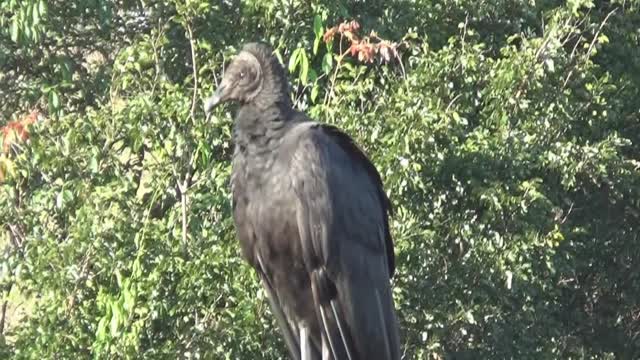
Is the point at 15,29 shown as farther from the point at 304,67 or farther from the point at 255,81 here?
the point at 255,81

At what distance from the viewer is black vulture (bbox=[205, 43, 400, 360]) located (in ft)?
13.3

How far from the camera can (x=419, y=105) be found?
540cm

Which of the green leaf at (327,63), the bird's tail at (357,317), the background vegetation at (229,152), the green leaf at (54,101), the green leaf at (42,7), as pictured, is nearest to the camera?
the bird's tail at (357,317)

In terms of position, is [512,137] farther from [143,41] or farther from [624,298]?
[624,298]

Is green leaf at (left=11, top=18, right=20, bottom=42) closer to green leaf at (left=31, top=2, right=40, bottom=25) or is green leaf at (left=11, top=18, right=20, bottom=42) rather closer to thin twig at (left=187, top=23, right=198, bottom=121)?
green leaf at (left=31, top=2, right=40, bottom=25)

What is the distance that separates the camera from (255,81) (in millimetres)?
4250

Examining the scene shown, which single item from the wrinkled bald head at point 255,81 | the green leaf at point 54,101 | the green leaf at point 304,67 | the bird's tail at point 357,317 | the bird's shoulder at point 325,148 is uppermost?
the green leaf at point 54,101

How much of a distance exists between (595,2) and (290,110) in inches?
124

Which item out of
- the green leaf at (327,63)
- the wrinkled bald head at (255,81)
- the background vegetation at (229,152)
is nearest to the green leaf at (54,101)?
the background vegetation at (229,152)

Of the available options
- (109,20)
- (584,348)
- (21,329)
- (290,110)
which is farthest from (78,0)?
(584,348)

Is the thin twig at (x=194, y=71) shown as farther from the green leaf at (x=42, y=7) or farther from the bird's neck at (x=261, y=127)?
the bird's neck at (x=261, y=127)

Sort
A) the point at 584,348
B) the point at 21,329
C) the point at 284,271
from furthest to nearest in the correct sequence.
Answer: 1. the point at 584,348
2. the point at 21,329
3. the point at 284,271

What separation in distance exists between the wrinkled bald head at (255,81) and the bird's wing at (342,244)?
0.16 metres

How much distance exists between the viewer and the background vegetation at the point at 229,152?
5.23 metres
